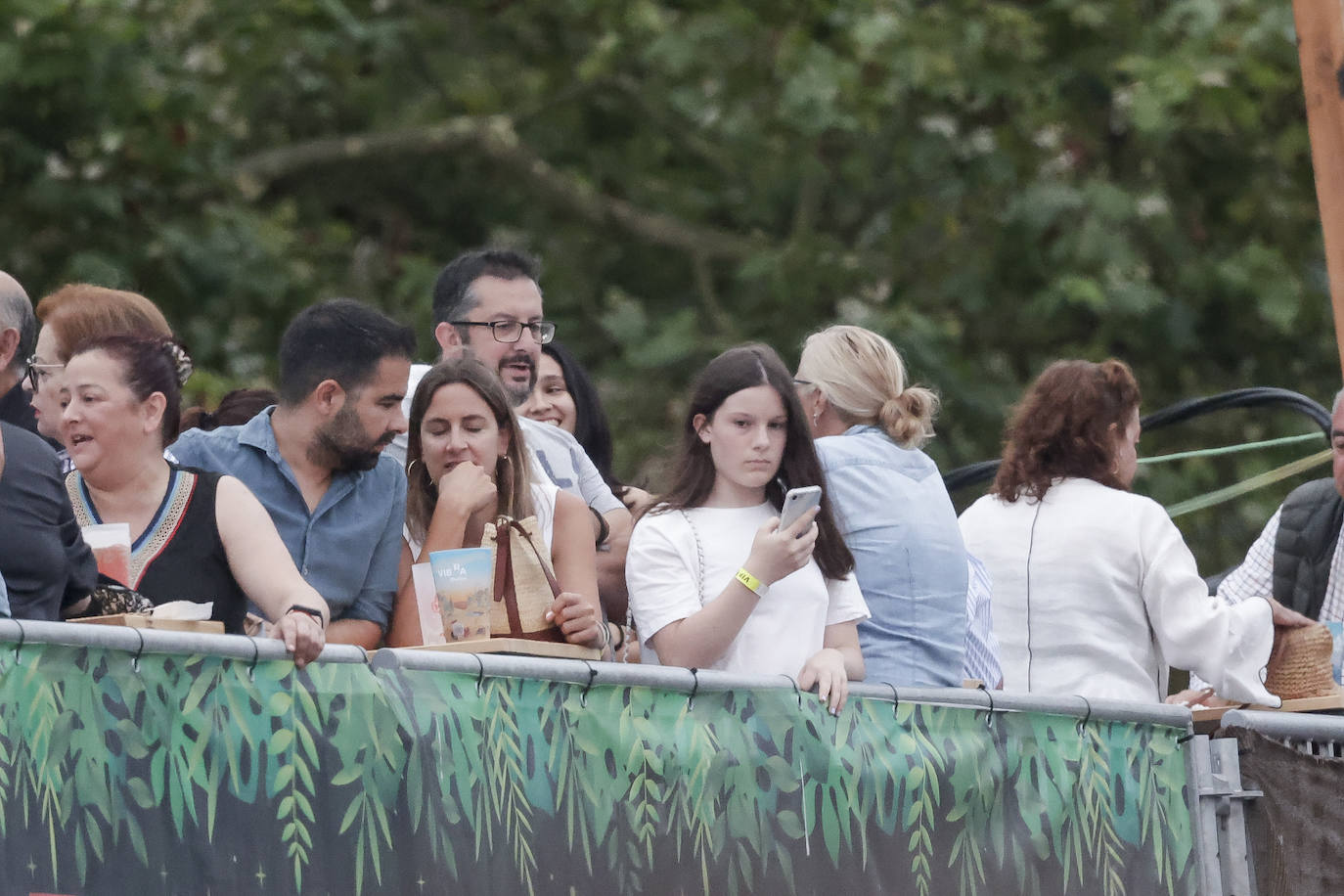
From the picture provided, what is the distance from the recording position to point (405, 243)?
11305mm

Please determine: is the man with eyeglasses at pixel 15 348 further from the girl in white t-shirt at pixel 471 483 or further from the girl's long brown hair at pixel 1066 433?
the girl's long brown hair at pixel 1066 433

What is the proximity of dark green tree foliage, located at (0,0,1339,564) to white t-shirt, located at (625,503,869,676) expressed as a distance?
4.96 meters

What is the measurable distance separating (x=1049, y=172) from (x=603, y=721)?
6723 millimetres

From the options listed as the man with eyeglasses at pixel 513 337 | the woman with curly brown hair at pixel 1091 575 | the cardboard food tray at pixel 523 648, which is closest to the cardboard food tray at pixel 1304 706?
the woman with curly brown hair at pixel 1091 575

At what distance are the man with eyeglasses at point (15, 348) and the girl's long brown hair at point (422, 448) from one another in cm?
76

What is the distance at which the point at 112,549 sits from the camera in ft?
12.8

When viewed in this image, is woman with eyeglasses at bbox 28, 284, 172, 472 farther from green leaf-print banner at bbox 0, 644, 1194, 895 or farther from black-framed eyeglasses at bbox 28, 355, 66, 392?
green leaf-print banner at bbox 0, 644, 1194, 895

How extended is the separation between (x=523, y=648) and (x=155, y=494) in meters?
0.71

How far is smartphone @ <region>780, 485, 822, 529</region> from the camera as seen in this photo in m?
4.23

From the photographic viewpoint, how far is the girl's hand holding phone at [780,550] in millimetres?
4254

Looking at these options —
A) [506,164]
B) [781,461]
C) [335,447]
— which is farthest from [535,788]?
[506,164]

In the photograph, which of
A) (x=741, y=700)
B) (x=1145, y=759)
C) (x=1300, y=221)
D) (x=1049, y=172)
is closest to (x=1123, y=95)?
(x=1049, y=172)

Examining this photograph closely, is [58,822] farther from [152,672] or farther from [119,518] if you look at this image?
[119,518]

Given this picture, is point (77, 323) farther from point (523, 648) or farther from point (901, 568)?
point (901, 568)
